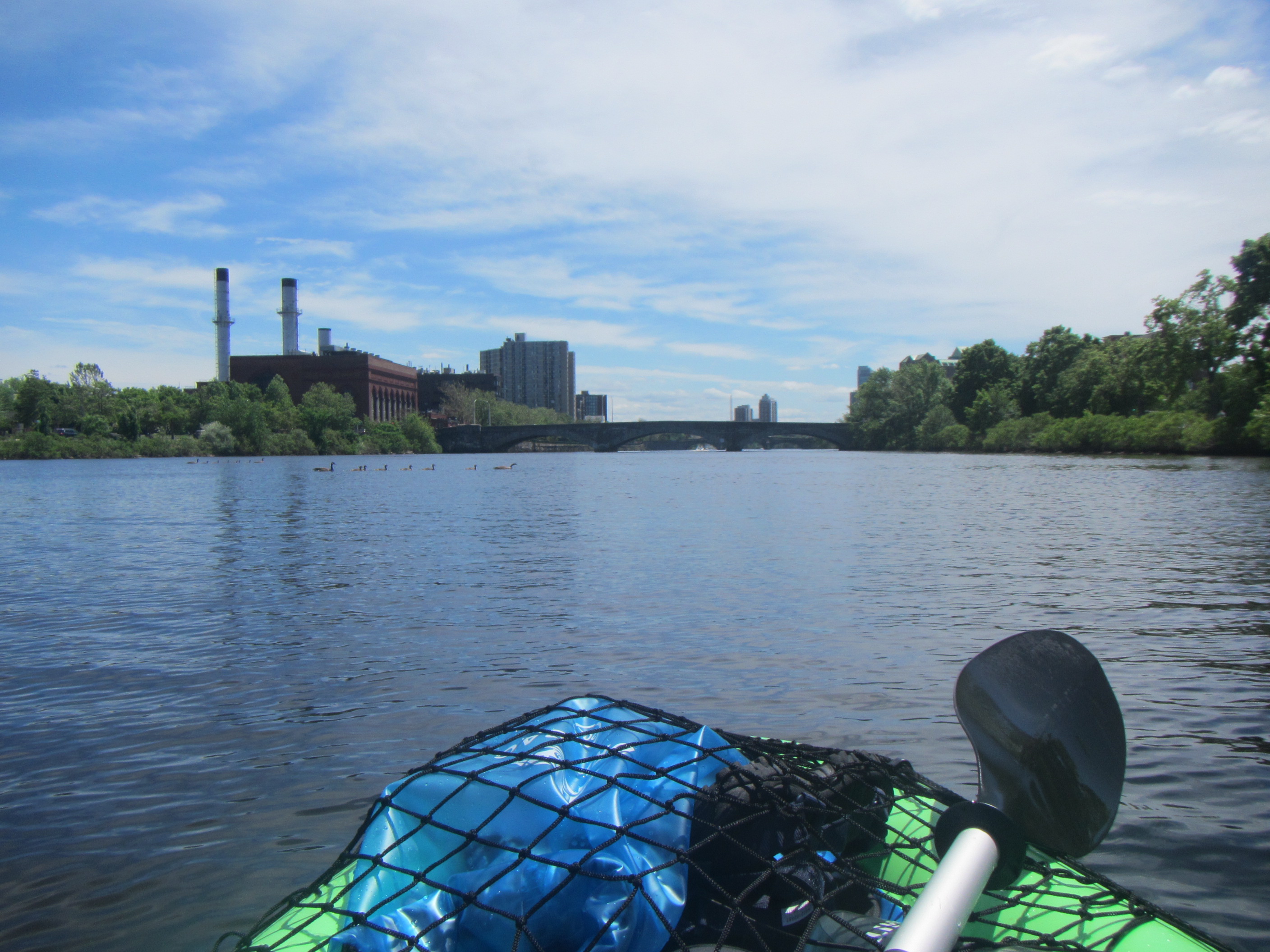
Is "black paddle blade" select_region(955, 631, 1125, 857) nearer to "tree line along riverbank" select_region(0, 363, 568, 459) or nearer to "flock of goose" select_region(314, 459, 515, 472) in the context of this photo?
"flock of goose" select_region(314, 459, 515, 472)

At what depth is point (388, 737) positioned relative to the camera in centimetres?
568

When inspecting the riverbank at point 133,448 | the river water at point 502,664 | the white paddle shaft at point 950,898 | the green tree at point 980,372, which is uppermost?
the green tree at point 980,372

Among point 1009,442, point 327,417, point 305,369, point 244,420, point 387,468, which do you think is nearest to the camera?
point 387,468

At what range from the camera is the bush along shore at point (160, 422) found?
92438 millimetres

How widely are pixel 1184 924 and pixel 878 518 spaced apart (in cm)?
1981

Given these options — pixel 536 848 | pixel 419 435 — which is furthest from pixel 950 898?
pixel 419 435

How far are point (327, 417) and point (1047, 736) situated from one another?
372ft

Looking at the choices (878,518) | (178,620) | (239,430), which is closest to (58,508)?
(178,620)

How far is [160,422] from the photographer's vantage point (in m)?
102

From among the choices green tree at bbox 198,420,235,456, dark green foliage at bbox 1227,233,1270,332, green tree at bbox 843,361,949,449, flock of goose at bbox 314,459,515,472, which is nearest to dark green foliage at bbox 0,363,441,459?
green tree at bbox 198,420,235,456

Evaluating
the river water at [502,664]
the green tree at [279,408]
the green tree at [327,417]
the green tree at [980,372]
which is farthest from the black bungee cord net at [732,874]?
the green tree at [279,408]

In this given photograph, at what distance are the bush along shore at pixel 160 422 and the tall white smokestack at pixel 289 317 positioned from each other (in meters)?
27.0

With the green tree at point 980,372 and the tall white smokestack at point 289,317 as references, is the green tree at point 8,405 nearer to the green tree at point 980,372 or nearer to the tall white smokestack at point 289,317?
the tall white smokestack at point 289,317

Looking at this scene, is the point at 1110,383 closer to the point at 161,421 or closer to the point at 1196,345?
the point at 1196,345
